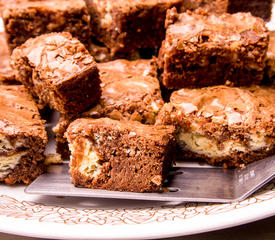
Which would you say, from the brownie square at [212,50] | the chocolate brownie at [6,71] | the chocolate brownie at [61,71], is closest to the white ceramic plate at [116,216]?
the chocolate brownie at [61,71]

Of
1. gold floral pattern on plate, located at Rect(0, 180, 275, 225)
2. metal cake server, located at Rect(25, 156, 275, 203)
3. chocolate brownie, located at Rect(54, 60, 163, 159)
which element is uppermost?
chocolate brownie, located at Rect(54, 60, 163, 159)

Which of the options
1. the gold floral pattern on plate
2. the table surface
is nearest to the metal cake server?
the gold floral pattern on plate

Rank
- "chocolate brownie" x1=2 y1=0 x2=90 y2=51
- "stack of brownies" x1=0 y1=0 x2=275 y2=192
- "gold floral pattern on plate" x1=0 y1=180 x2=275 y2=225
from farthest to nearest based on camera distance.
Answer: "chocolate brownie" x1=2 y1=0 x2=90 y2=51 < "stack of brownies" x1=0 y1=0 x2=275 y2=192 < "gold floral pattern on plate" x1=0 y1=180 x2=275 y2=225

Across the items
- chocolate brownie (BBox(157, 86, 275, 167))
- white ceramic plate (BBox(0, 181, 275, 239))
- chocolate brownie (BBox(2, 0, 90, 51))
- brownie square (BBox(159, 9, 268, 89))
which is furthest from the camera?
chocolate brownie (BBox(2, 0, 90, 51))

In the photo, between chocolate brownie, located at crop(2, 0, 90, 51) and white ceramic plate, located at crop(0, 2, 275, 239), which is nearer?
white ceramic plate, located at crop(0, 2, 275, 239)

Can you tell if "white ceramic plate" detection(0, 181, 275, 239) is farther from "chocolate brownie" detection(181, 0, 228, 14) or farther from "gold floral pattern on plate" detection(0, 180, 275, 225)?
"chocolate brownie" detection(181, 0, 228, 14)

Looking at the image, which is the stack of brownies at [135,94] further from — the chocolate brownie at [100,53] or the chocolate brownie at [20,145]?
the chocolate brownie at [100,53]
